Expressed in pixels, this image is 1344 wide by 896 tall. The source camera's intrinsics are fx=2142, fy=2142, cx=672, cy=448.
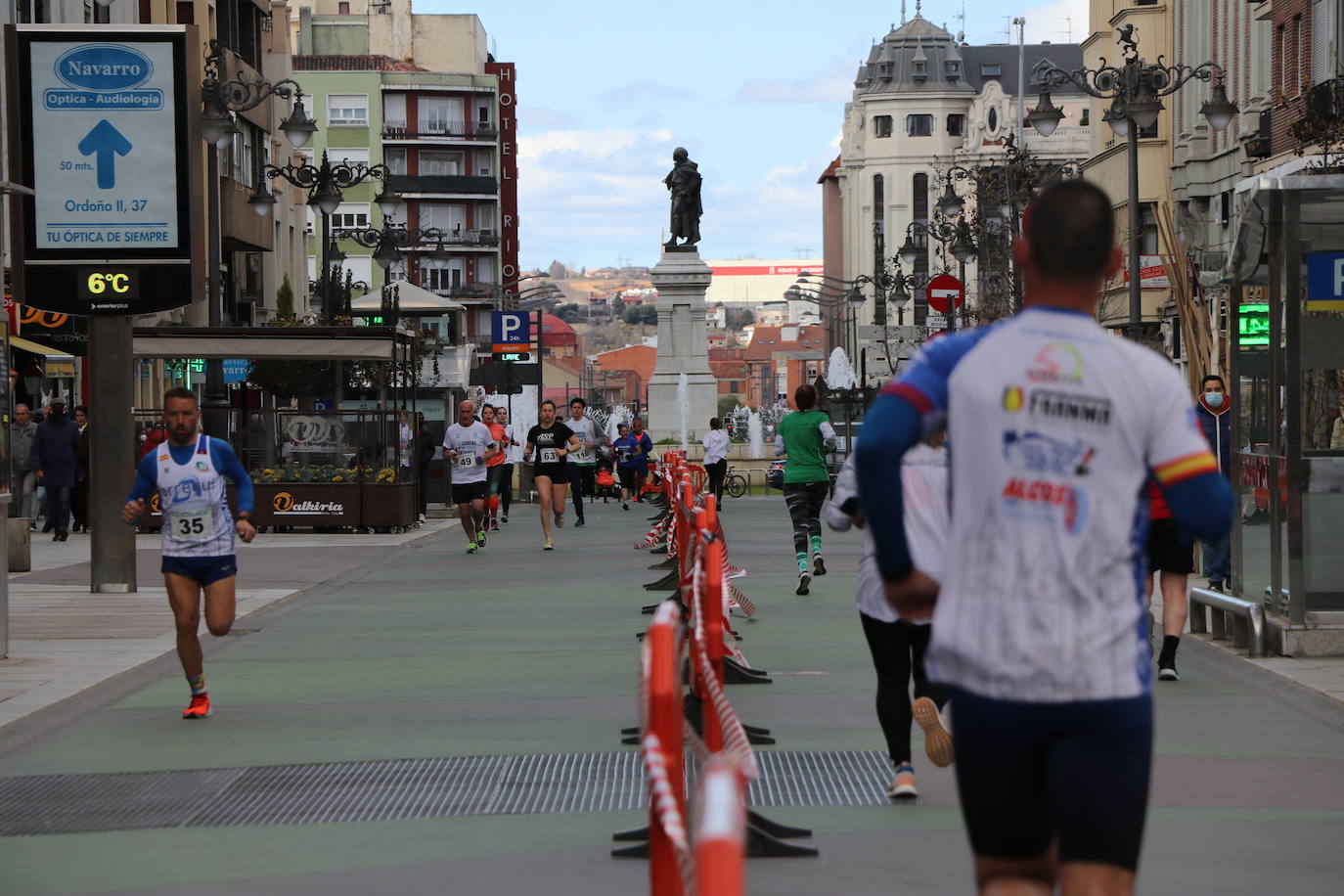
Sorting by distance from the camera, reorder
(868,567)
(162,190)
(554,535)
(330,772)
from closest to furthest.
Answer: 1. (868,567)
2. (330,772)
3. (162,190)
4. (554,535)

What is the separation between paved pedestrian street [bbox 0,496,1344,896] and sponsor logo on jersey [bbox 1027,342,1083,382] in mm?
3267

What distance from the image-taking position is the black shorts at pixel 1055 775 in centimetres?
399

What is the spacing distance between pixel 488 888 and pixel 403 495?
2622 cm

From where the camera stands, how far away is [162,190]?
2016 cm

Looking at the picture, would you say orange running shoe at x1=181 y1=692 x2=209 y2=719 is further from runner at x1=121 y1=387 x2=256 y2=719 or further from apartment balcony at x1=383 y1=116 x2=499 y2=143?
apartment balcony at x1=383 y1=116 x2=499 y2=143

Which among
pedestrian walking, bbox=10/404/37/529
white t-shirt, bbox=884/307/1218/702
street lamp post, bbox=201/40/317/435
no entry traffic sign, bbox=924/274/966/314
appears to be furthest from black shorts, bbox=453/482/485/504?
white t-shirt, bbox=884/307/1218/702

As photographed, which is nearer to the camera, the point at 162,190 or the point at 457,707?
the point at 457,707

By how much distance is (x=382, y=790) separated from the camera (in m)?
9.22

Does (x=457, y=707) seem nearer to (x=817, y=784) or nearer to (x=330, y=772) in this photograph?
(x=330, y=772)

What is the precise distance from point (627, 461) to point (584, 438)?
5172 mm

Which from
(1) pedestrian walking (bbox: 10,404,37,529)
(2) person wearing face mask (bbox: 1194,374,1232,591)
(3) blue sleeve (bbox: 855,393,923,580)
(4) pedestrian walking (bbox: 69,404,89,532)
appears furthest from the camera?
(1) pedestrian walking (bbox: 10,404,37,529)

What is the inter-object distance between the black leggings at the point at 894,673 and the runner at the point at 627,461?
35.8 meters

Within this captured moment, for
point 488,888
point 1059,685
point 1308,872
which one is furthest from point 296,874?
point 1059,685

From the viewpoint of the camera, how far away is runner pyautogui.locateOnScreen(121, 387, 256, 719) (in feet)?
37.9
